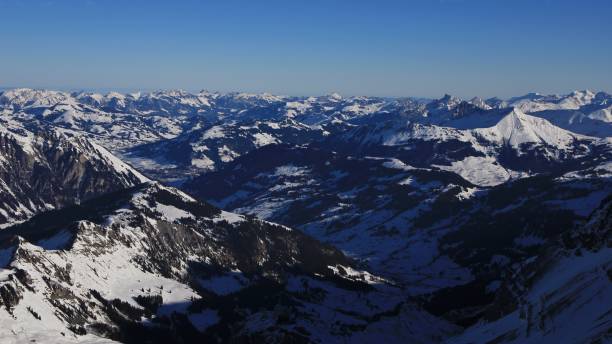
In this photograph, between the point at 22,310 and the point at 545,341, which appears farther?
the point at 22,310

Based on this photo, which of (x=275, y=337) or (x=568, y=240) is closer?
(x=275, y=337)

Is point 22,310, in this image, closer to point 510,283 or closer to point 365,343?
point 365,343

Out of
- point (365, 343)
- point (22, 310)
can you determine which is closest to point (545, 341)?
point (365, 343)

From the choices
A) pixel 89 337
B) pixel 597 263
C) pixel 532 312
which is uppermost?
pixel 597 263

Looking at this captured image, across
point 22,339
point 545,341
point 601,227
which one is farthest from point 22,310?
point 601,227

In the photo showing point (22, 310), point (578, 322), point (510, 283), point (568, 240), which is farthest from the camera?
point (22, 310)

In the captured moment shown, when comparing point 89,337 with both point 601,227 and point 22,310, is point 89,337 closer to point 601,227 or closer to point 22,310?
point 22,310

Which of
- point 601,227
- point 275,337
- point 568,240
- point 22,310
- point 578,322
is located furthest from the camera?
point 22,310

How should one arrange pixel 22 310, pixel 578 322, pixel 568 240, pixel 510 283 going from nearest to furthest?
pixel 578 322 < pixel 568 240 < pixel 510 283 < pixel 22 310

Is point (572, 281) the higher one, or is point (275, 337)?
point (572, 281)
